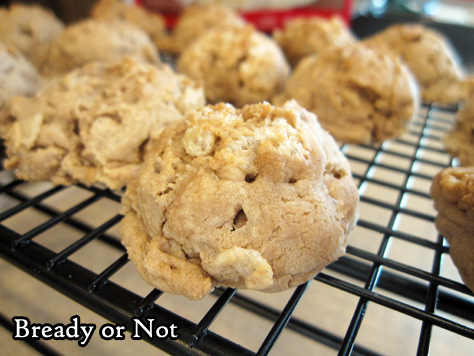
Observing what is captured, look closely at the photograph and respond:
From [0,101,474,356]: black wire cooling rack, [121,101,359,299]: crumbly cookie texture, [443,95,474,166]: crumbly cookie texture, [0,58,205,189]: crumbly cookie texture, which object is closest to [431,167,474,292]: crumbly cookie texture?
[0,101,474,356]: black wire cooling rack

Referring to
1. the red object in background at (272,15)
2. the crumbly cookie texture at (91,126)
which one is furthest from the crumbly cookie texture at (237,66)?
the red object in background at (272,15)

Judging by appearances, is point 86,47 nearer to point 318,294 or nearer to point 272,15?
point 318,294

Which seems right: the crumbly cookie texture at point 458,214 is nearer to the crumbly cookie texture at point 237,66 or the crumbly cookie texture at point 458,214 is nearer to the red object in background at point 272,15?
the crumbly cookie texture at point 237,66

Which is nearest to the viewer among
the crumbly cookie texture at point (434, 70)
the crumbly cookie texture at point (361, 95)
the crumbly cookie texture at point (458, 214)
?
the crumbly cookie texture at point (458, 214)

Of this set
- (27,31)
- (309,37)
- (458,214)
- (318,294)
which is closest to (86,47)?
(27,31)

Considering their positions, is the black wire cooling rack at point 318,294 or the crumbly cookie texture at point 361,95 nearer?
the black wire cooling rack at point 318,294

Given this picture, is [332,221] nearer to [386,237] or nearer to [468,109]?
[386,237]

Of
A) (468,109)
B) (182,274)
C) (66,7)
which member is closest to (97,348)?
(182,274)

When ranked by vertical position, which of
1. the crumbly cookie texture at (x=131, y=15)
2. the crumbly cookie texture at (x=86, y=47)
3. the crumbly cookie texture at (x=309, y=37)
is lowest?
the crumbly cookie texture at (x=86, y=47)
